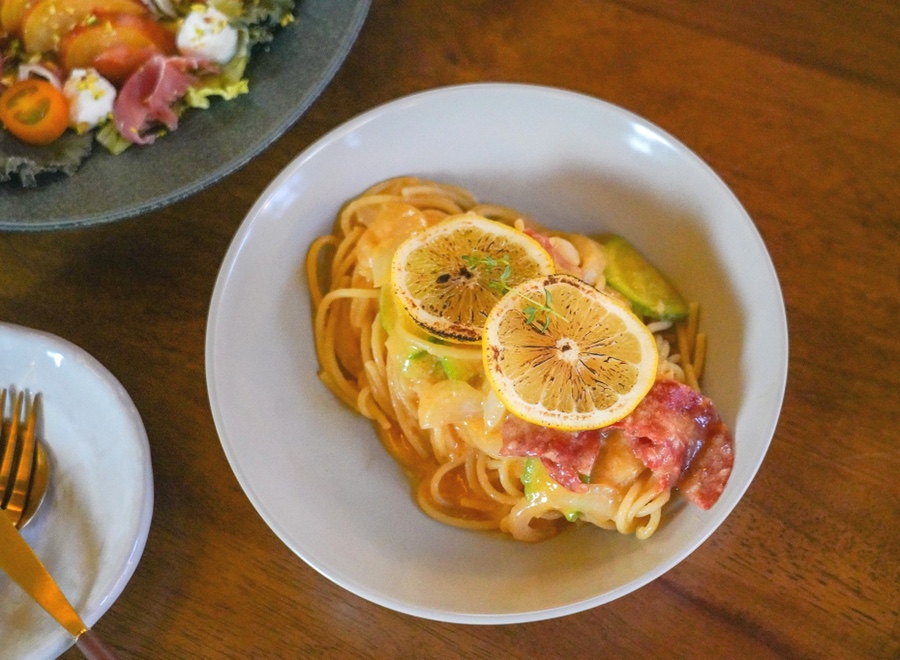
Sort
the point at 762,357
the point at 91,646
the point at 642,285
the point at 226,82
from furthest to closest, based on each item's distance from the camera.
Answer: the point at 226,82
the point at 642,285
the point at 762,357
the point at 91,646

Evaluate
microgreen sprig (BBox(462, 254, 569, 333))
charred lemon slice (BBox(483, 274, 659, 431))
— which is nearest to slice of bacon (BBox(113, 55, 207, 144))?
microgreen sprig (BBox(462, 254, 569, 333))

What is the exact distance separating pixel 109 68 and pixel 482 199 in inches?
39.4

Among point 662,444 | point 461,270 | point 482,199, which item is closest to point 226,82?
point 482,199

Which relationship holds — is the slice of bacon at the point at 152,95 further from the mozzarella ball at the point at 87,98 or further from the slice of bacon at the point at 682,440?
the slice of bacon at the point at 682,440

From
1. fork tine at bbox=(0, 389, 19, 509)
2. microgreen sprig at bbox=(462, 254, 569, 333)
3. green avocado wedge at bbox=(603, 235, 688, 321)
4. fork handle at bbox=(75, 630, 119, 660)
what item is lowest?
fork handle at bbox=(75, 630, 119, 660)

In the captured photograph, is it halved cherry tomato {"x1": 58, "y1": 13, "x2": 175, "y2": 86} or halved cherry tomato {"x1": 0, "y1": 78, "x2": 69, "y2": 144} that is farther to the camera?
halved cherry tomato {"x1": 58, "y1": 13, "x2": 175, "y2": 86}

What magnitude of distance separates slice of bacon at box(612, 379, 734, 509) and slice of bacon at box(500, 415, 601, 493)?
78 mm

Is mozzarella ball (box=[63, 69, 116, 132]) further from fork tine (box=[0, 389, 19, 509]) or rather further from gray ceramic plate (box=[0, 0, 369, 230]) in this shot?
fork tine (box=[0, 389, 19, 509])

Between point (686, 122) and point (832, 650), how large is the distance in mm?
1269

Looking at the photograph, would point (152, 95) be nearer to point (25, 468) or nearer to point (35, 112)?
point (35, 112)

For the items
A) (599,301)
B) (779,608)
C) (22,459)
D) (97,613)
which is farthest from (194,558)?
(779,608)

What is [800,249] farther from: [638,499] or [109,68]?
[109,68]

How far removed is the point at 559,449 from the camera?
1.30m

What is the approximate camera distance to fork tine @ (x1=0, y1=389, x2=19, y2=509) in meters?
1.37
